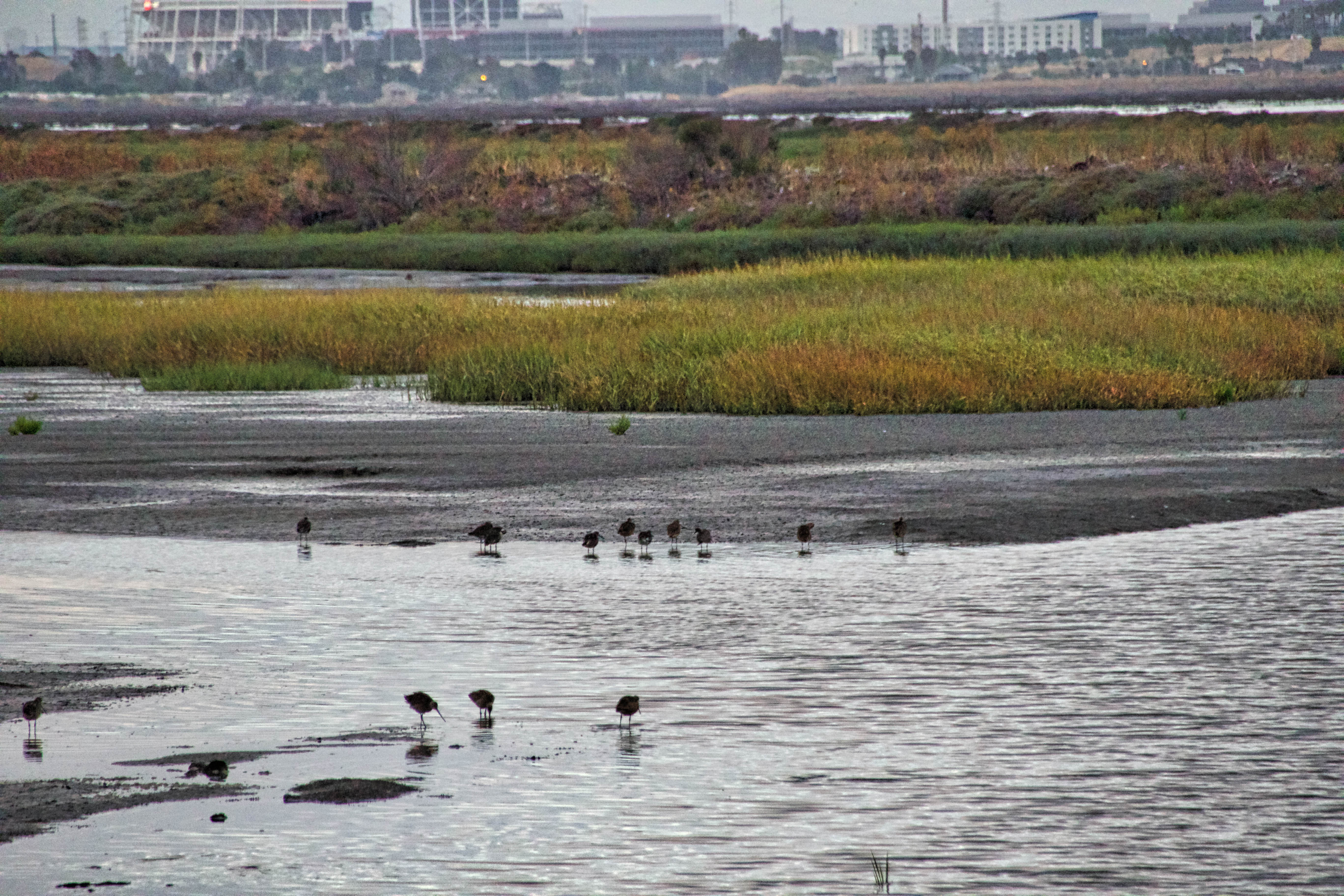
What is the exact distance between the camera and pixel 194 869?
6.77 metres

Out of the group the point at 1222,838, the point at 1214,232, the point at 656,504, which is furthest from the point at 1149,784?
the point at 1214,232

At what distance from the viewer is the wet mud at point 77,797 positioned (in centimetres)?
728

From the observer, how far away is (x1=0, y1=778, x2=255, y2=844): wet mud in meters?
7.28

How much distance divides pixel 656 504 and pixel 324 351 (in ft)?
42.3

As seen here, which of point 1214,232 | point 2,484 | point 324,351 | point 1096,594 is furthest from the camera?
point 1214,232

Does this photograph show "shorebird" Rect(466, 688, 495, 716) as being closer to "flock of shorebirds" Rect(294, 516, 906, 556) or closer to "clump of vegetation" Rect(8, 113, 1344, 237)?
"flock of shorebirds" Rect(294, 516, 906, 556)

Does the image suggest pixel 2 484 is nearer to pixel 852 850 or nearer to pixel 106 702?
pixel 106 702

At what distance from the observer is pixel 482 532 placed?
43.1 feet

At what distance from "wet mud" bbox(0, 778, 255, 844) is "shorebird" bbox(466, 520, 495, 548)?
17.9ft

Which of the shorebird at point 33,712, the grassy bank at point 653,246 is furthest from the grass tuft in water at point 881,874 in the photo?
the grassy bank at point 653,246

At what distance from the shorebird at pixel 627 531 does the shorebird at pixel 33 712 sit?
16.5 feet

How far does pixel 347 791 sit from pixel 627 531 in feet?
18.2

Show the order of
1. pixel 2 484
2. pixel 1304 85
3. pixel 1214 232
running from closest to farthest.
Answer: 1. pixel 2 484
2. pixel 1214 232
3. pixel 1304 85

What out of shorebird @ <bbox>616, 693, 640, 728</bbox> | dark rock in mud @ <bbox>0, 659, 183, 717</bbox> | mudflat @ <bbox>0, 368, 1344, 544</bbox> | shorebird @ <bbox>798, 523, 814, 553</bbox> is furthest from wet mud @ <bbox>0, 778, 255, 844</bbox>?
mudflat @ <bbox>0, 368, 1344, 544</bbox>
